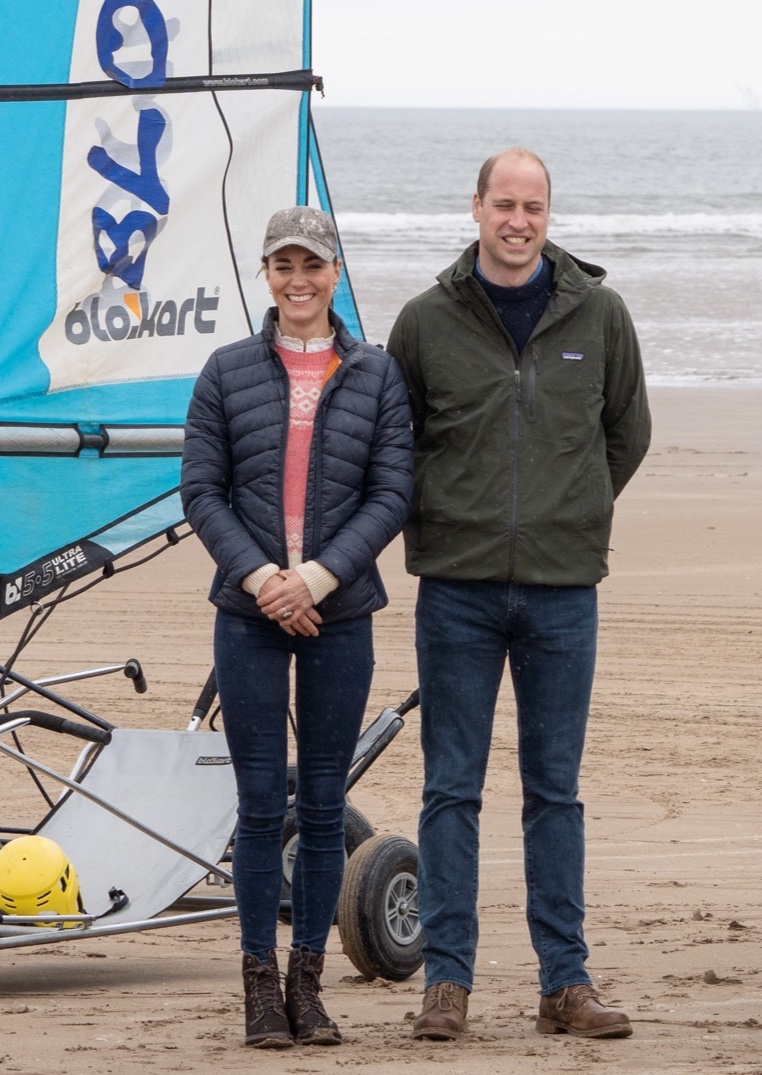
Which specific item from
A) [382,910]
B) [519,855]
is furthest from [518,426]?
[519,855]

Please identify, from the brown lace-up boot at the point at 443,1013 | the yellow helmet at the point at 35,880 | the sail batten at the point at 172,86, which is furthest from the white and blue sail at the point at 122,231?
the brown lace-up boot at the point at 443,1013

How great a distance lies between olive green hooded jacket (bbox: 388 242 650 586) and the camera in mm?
3543

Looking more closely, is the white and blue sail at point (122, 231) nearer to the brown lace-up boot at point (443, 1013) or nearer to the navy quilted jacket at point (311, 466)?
the navy quilted jacket at point (311, 466)

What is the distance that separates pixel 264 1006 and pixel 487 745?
0.74 meters

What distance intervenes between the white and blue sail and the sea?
12.4 metres

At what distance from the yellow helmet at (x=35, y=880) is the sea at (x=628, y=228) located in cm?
1326

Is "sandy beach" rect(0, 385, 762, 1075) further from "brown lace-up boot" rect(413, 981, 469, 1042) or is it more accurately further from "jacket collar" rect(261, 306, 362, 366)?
"jacket collar" rect(261, 306, 362, 366)

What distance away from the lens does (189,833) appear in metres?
4.68

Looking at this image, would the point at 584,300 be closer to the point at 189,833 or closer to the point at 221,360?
the point at 221,360

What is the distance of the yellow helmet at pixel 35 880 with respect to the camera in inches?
163

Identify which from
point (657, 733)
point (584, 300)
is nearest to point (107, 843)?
point (584, 300)

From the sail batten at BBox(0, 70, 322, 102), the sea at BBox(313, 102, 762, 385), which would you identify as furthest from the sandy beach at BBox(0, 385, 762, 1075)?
the sea at BBox(313, 102, 762, 385)

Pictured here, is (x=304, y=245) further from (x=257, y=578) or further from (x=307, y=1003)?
(x=307, y=1003)

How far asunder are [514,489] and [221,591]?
0.66 metres
